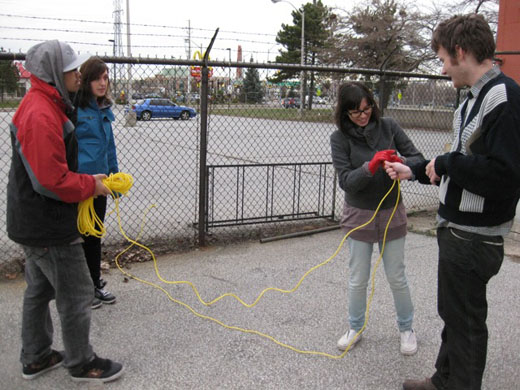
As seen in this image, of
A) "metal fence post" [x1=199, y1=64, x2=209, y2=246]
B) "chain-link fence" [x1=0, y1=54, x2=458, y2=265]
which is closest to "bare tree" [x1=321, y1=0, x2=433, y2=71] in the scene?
"chain-link fence" [x1=0, y1=54, x2=458, y2=265]

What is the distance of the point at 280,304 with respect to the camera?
3701mm

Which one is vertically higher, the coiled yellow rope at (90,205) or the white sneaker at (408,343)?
the coiled yellow rope at (90,205)

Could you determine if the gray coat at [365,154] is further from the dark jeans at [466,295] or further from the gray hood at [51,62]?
the gray hood at [51,62]

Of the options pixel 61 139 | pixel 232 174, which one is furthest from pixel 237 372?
pixel 232 174

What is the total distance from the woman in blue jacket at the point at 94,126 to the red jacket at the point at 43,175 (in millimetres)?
855

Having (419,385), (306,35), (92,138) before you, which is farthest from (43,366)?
(306,35)

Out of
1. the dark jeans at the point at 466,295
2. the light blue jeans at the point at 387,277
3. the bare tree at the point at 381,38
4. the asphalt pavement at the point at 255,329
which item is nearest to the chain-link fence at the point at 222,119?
the asphalt pavement at the point at 255,329

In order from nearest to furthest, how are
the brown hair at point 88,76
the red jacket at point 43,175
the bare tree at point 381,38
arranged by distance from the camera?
1. the red jacket at point 43,175
2. the brown hair at point 88,76
3. the bare tree at point 381,38

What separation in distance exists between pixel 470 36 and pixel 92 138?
8.58ft

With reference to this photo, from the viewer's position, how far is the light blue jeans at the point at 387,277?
9.71 ft

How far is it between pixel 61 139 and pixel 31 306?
1.04 meters

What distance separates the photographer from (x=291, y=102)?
5.51 metres

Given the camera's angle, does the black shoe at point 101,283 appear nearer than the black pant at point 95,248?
No

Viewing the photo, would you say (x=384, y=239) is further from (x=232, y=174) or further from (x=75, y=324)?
(x=232, y=174)
